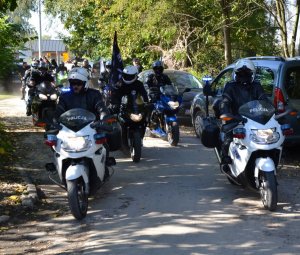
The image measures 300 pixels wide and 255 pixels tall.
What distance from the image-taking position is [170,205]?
6863mm

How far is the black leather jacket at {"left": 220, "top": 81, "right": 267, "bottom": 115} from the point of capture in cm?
741

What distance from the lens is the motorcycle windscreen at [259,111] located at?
6.53 metres

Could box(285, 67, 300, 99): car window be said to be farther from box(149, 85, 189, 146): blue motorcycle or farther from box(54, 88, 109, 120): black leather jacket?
box(54, 88, 109, 120): black leather jacket

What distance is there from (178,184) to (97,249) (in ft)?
9.42

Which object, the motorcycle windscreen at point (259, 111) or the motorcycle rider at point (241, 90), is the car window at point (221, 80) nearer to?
the motorcycle rider at point (241, 90)

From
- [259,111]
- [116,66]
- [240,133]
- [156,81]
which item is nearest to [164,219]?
[240,133]

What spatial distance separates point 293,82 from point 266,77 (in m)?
0.48

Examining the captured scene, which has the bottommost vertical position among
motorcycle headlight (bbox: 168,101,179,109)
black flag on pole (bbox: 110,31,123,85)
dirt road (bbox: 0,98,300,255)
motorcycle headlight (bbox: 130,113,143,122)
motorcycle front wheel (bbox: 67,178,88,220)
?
dirt road (bbox: 0,98,300,255)

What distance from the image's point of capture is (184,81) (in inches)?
600

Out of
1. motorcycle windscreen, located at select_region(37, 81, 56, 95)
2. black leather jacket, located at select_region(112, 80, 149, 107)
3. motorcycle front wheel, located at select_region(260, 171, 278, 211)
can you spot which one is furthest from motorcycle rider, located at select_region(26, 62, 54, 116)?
motorcycle front wheel, located at select_region(260, 171, 278, 211)

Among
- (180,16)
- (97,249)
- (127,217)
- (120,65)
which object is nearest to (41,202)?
(127,217)

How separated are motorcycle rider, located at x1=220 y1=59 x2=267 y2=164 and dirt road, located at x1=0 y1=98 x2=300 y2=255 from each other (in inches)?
35.5

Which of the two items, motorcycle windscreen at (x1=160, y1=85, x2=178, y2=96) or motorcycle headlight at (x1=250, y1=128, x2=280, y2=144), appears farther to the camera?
motorcycle windscreen at (x1=160, y1=85, x2=178, y2=96)

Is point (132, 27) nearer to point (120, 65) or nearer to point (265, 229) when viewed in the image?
point (120, 65)
